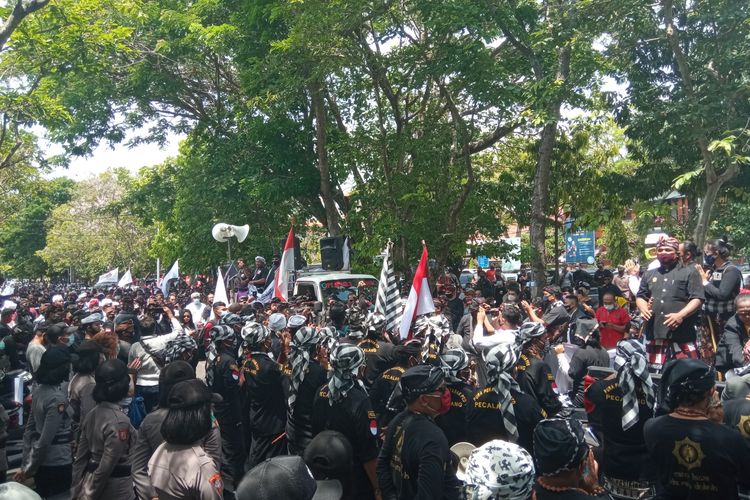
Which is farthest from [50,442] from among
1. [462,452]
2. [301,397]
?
[462,452]

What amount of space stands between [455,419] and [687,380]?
1.77 m

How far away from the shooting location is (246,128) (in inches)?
828

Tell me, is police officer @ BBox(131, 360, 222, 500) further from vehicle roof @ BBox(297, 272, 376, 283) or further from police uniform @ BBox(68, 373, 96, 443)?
vehicle roof @ BBox(297, 272, 376, 283)

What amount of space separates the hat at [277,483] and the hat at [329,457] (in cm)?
128

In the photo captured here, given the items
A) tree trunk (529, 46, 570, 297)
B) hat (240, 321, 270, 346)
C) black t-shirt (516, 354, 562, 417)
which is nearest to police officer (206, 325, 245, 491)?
hat (240, 321, 270, 346)

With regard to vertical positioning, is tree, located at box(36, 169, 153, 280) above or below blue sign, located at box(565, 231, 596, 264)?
above

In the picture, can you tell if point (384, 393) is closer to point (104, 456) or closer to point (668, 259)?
point (104, 456)

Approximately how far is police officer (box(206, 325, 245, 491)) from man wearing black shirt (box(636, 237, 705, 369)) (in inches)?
168

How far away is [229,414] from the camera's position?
21.7 ft

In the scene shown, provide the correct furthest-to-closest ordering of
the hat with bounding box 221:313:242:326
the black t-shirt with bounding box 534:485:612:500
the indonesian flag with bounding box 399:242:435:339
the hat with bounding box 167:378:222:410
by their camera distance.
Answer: the indonesian flag with bounding box 399:242:435:339 → the hat with bounding box 221:313:242:326 → the hat with bounding box 167:378:222:410 → the black t-shirt with bounding box 534:485:612:500

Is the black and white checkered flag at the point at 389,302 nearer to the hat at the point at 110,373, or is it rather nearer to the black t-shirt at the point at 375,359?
the black t-shirt at the point at 375,359

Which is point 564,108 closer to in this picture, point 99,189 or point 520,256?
point 520,256

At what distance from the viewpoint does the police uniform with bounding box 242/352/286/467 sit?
20.1 feet

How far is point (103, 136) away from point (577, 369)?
20.8 m
